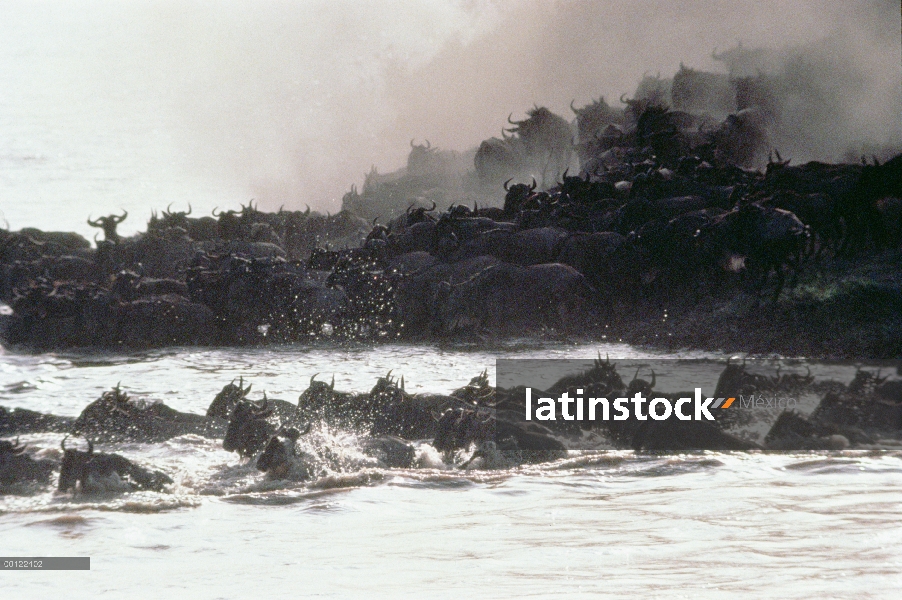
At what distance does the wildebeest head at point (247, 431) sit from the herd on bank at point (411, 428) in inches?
0.4

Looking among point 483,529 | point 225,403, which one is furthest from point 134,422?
point 483,529

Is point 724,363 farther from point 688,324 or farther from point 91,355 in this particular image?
point 91,355

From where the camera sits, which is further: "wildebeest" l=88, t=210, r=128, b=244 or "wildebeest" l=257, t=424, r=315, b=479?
"wildebeest" l=88, t=210, r=128, b=244

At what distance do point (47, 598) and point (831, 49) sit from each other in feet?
88.5

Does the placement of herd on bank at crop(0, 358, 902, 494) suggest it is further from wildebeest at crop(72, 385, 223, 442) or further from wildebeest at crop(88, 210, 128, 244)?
wildebeest at crop(88, 210, 128, 244)

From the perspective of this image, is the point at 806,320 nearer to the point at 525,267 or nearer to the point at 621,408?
the point at 525,267

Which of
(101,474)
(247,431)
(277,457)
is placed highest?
(247,431)

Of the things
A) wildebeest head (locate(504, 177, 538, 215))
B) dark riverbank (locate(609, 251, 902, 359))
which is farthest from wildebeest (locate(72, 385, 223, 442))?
wildebeest head (locate(504, 177, 538, 215))

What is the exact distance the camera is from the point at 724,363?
42.2ft

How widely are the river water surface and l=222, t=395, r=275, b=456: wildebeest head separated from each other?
158mm

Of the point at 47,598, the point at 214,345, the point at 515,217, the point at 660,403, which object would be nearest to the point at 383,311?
the point at 214,345

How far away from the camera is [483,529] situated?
802 cm

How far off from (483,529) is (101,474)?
336cm

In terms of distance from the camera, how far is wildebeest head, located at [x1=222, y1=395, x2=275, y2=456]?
1020cm
